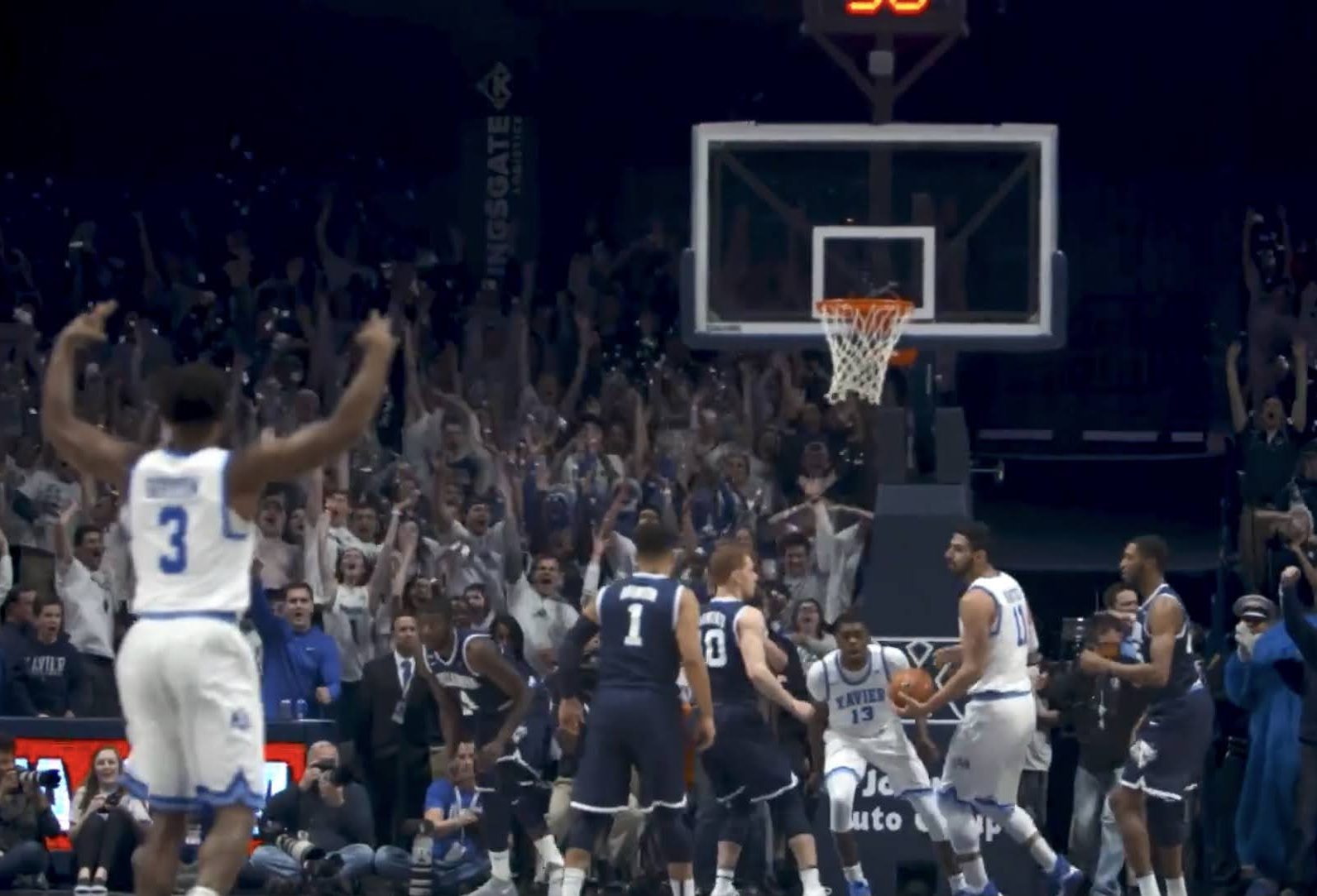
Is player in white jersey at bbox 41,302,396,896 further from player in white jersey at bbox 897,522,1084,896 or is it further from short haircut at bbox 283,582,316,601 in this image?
Result: short haircut at bbox 283,582,316,601

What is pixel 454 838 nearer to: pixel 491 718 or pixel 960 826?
pixel 491 718

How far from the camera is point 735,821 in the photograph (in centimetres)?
1306

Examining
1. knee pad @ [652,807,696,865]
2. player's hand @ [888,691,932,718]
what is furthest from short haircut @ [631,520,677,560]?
player's hand @ [888,691,932,718]

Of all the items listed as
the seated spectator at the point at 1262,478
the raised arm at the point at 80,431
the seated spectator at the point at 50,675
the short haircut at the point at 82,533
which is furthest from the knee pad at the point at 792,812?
the raised arm at the point at 80,431

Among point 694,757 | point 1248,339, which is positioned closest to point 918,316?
point 694,757

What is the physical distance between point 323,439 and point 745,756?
17.3 feet

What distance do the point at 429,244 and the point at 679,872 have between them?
1185 centimetres

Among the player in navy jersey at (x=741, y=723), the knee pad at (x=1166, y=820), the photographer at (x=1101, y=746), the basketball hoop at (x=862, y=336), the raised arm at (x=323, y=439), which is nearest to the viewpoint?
the raised arm at (x=323, y=439)

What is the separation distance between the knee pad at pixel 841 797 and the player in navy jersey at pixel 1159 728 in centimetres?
128

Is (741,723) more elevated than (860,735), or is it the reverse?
(741,723)

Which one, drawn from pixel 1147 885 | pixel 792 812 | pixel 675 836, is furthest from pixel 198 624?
pixel 1147 885

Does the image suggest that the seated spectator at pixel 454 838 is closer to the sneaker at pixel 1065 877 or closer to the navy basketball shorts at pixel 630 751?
the navy basketball shorts at pixel 630 751

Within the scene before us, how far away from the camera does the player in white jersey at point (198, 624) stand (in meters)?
8.09

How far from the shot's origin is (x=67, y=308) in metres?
21.9
